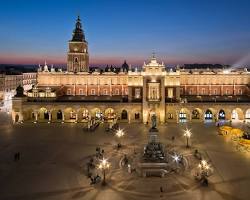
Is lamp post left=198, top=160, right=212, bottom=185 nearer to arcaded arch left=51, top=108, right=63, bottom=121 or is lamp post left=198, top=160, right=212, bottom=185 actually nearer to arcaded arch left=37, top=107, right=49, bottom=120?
arcaded arch left=51, top=108, right=63, bottom=121

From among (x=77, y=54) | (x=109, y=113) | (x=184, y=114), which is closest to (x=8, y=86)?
(x=77, y=54)

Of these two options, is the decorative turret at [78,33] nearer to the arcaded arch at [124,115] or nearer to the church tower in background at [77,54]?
the church tower in background at [77,54]

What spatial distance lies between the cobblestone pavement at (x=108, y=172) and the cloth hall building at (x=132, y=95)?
32.1 feet

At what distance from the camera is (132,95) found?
228 ft

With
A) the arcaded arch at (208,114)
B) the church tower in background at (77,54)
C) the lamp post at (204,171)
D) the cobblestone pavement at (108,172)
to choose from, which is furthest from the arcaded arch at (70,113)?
the lamp post at (204,171)

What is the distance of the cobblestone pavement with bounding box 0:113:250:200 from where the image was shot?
2488cm

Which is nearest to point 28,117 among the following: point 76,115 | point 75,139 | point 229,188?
point 76,115

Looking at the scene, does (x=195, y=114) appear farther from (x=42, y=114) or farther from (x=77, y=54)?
(x=77, y=54)

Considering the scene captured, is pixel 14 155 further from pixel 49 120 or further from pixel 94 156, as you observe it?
pixel 49 120

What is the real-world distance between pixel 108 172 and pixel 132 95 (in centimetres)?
4047

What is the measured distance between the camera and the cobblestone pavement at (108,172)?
2488 centimetres

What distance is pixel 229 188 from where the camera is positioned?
2572cm

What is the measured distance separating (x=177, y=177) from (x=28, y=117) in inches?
1668

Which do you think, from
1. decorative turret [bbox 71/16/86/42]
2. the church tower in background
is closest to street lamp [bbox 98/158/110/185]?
the church tower in background
